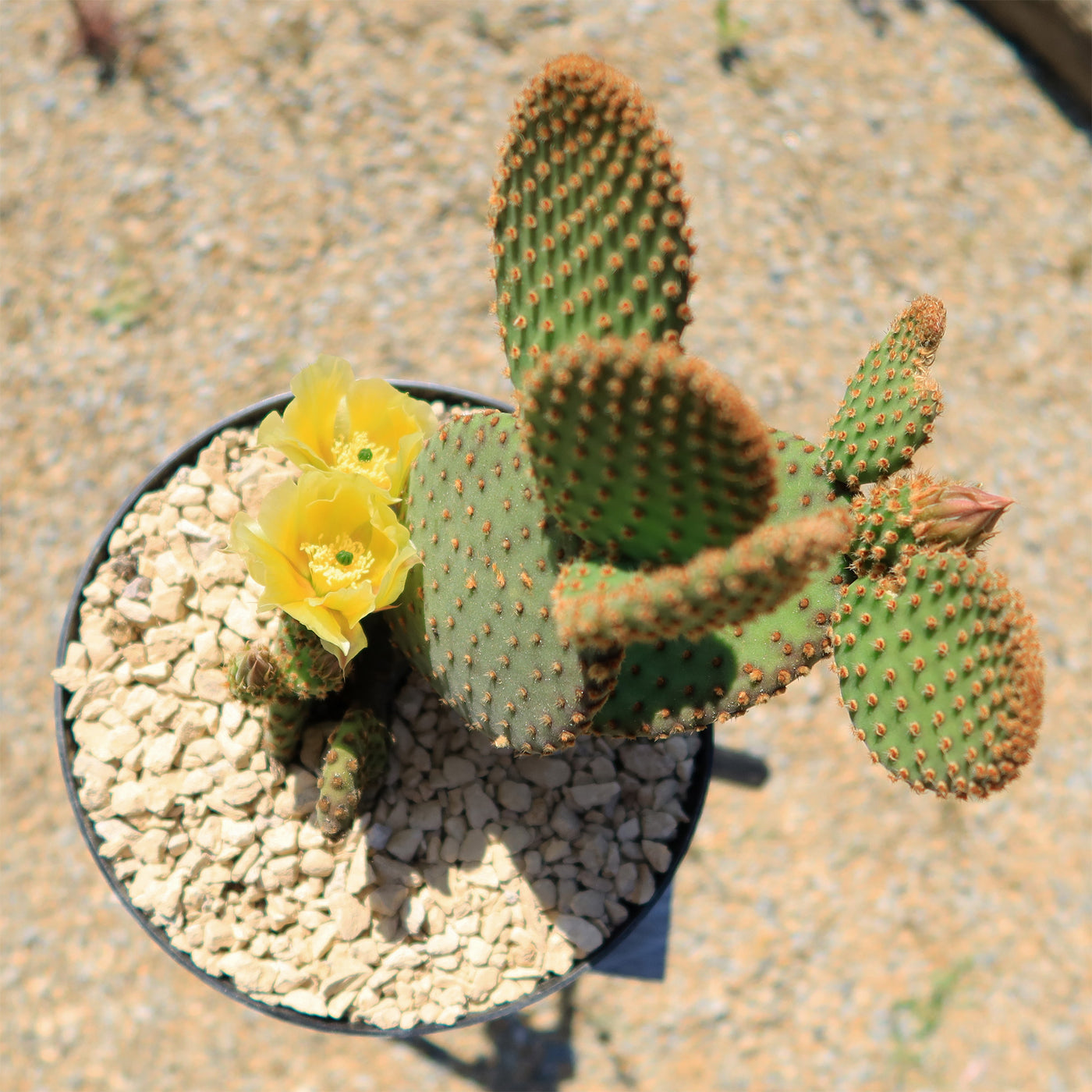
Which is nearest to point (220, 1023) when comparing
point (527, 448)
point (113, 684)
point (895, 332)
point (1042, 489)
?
point (113, 684)

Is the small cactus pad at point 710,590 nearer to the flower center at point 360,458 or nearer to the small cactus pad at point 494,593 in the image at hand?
the small cactus pad at point 494,593

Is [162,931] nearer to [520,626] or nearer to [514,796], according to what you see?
[514,796]

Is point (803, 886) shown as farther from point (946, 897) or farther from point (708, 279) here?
point (708, 279)

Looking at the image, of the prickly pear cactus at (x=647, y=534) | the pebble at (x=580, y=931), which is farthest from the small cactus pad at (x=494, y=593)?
the pebble at (x=580, y=931)

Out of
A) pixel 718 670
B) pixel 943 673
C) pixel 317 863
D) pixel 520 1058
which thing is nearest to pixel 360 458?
pixel 718 670

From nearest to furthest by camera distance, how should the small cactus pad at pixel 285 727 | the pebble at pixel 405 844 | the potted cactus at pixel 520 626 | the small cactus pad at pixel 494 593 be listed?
the potted cactus at pixel 520 626 → the small cactus pad at pixel 494 593 → the small cactus pad at pixel 285 727 → the pebble at pixel 405 844
